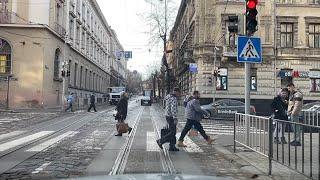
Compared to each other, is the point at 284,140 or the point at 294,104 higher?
the point at 294,104

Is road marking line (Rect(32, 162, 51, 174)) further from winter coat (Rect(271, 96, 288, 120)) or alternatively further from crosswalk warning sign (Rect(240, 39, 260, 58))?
winter coat (Rect(271, 96, 288, 120))

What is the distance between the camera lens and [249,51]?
39.7ft

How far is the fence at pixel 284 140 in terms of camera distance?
24.2 feet

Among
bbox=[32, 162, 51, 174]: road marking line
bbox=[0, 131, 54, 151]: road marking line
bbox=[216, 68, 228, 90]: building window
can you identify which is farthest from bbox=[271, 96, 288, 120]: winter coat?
bbox=[216, 68, 228, 90]: building window

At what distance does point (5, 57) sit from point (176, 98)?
3000 centimetres

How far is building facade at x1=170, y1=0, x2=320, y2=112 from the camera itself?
4156 centimetres

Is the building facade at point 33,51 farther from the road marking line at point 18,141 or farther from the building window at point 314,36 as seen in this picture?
the road marking line at point 18,141

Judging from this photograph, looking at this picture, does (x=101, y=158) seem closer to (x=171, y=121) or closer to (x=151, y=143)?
(x=171, y=121)

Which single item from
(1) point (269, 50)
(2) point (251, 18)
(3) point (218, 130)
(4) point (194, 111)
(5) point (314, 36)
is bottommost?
(3) point (218, 130)

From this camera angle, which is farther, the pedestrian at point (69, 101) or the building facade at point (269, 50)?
the building facade at point (269, 50)

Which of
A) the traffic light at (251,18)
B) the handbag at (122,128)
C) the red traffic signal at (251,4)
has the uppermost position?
the red traffic signal at (251,4)

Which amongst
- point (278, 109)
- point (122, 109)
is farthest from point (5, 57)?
point (278, 109)

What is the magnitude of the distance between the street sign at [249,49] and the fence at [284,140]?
56.1 inches

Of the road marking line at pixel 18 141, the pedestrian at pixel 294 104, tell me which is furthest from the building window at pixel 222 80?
the pedestrian at pixel 294 104
